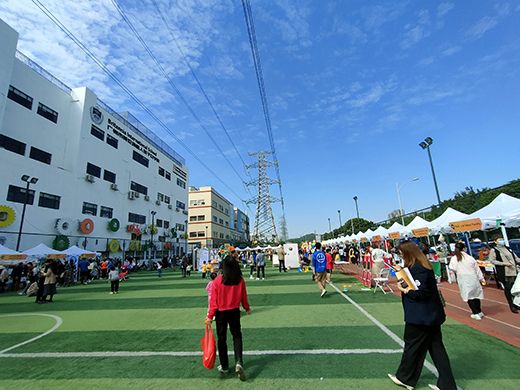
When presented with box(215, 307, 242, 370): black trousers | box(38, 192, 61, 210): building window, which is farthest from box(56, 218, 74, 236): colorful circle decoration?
box(215, 307, 242, 370): black trousers

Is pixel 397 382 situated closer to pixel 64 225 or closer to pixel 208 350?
pixel 208 350

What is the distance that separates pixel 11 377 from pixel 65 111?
95.7ft

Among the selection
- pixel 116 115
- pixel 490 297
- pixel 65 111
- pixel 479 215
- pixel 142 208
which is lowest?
pixel 490 297

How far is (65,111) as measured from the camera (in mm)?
26031

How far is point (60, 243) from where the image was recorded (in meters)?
22.7

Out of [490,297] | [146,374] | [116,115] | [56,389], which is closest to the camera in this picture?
[56,389]

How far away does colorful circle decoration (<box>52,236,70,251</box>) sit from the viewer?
73.3 feet

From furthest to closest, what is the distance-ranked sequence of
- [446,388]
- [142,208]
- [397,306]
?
[142,208]
[397,306]
[446,388]

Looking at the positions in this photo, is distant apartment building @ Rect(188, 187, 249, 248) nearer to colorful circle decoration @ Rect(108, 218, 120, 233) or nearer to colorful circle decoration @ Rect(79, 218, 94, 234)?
colorful circle decoration @ Rect(108, 218, 120, 233)

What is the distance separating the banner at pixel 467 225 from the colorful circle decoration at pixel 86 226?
30.0m

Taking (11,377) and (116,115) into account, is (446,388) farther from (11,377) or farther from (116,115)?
(116,115)

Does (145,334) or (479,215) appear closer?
(145,334)

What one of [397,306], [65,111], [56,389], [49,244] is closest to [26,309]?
[56,389]

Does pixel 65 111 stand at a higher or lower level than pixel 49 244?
higher
